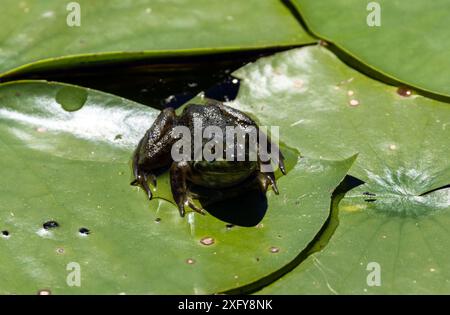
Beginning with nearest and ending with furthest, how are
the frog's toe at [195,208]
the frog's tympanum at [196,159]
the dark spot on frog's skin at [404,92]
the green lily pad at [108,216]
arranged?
the green lily pad at [108,216] → the frog's toe at [195,208] → the frog's tympanum at [196,159] → the dark spot on frog's skin at [404,92]

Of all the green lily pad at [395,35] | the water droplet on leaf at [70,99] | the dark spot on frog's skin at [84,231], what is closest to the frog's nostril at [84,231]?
the dark spot on frog's skin at [84,231]

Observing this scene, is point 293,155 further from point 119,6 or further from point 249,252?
point 119,6

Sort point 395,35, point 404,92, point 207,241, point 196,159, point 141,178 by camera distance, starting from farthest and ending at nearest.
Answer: point 395,35
point 404,92
point 196,159
point 141,178
point 207,241

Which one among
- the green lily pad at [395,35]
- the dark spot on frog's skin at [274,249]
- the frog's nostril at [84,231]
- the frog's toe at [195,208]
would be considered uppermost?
the green lily pad at [395,35]

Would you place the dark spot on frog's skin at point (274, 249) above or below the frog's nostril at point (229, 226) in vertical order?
below

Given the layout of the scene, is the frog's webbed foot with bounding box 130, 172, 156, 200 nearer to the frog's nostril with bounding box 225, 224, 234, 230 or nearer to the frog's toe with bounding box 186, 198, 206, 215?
the frog's toe with bounding box 186, 198, 206, 215

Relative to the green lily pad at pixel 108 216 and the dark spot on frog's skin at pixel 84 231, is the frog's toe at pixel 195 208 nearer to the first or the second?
the green lily pad at pixel 108 216

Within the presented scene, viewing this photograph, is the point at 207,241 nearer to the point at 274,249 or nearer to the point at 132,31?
the point at 274,249

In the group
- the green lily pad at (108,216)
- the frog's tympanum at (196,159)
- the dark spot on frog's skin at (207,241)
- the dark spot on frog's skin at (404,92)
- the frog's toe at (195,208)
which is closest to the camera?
the green lily pad at (108,216)

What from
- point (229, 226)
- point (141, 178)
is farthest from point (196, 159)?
point (229, 226)
